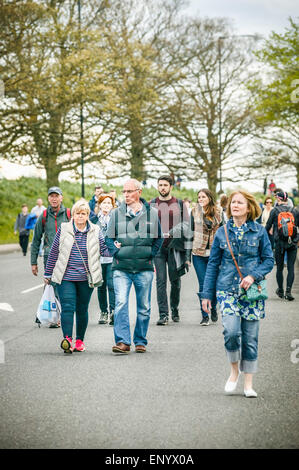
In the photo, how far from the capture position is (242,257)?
6.26m

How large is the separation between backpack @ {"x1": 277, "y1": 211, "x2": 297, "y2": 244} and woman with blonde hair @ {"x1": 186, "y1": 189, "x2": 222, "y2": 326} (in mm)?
2740

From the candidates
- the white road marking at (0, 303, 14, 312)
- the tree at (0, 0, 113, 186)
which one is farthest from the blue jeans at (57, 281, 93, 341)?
the tree at (0, 0, 113, 186)

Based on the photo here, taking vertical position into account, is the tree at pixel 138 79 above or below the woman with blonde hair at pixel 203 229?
above

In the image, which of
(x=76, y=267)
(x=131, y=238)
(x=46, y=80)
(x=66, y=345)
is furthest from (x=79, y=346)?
(x=46, y=80)

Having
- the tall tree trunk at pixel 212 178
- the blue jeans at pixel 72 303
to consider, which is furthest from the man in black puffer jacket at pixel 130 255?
the tall tree trunk at pixel 212 178

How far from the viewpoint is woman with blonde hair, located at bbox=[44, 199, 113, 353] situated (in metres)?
8.27

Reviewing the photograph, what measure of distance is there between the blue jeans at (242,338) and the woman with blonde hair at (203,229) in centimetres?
411

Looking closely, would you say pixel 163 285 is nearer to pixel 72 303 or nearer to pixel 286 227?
pixel 72 303

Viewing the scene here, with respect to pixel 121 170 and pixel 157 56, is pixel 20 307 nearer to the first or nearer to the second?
pixel 121 170

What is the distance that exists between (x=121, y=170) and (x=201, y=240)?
2888 cm

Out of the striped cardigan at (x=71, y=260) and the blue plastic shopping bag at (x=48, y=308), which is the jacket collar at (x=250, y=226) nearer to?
the striped cardigan at (x=71, y=260)

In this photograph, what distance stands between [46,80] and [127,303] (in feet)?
74.8

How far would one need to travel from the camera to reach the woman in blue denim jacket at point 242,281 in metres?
6.20

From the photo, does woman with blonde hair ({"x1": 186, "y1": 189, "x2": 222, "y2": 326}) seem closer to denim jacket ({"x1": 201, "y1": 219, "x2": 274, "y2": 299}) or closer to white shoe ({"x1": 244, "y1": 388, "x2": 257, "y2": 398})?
denim jacket ({"x1": 201, "y1": 219, "x2": 274, "y2": 299})
